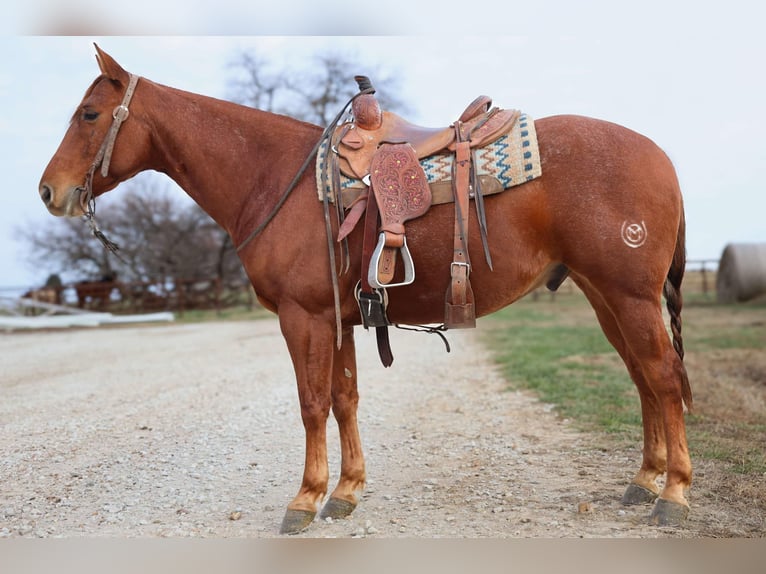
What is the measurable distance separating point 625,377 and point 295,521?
6208 mm

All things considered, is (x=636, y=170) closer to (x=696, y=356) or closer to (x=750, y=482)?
(x=750, y=482)

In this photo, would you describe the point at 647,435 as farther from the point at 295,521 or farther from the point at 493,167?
the point at 295,521

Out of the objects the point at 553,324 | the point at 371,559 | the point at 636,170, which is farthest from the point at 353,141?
the point at 553,324

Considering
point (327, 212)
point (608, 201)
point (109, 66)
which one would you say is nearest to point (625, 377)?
point (608, 201)

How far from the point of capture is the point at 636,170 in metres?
3.73

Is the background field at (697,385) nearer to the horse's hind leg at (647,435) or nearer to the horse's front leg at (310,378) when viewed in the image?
the horse's hind leg at (647,435)

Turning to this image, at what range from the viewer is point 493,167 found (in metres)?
3.75

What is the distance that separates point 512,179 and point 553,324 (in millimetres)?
14394

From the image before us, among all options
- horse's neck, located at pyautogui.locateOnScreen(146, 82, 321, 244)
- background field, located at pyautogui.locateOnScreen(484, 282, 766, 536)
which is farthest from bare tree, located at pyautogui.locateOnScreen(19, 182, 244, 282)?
horse's neck, located at pyautogui.locateOnScreen(146, 82, 321, 244)

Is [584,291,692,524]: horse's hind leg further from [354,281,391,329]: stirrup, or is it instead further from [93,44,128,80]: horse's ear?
[93,44,128,80]: horse's ear

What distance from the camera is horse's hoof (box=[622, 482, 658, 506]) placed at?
13.2ft

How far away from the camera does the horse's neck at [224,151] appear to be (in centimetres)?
414

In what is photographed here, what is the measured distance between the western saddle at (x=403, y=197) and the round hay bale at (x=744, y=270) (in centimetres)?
1919

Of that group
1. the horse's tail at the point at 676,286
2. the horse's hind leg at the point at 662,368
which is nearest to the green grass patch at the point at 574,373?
the horse's tail at the point at 676,286
